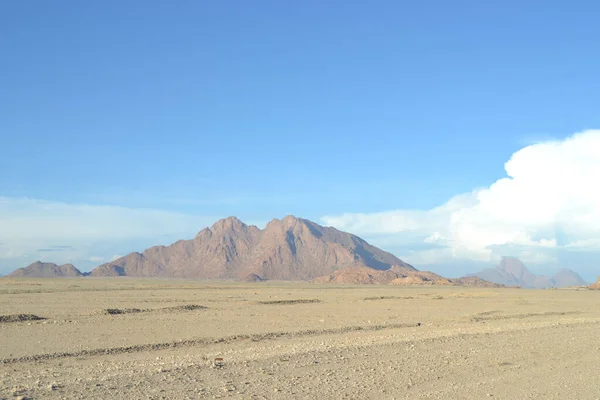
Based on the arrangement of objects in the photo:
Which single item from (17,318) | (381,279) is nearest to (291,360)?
(17,318)

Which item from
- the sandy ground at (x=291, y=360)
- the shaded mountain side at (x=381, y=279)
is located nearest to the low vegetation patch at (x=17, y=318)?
the sandy ground at (x=291, y=360)

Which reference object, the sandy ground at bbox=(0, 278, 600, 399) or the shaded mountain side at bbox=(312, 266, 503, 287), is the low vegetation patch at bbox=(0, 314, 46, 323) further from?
the shaded mountain side at bbox=(312, 266, 503, 287)

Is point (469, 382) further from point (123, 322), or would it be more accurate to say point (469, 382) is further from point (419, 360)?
point (123, 322)

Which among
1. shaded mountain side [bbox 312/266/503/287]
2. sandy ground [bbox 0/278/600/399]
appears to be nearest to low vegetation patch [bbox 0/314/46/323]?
sandy ground [bbox 0/278/600/399]

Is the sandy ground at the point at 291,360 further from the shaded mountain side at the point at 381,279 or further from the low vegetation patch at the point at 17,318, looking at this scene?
the shaded mountain side at the point at 381,279

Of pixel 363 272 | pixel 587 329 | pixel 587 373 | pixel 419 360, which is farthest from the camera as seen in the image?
pixel 363 272

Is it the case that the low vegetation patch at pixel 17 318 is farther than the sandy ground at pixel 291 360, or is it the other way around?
the low vegetation patch at pixel 17 318

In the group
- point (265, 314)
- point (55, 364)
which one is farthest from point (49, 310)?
point (55, 364)

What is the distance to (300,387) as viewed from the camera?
440 inches

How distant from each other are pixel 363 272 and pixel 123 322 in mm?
126683

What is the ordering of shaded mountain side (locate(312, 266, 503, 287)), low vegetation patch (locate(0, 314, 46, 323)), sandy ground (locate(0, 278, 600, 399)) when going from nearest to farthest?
1. sandy ground (locate(0, 278, 600, 399))
2. low vegetation patch (locate(0, 314, 46, 323))
3. shaded mountain side (locate(312, 266, 503, 287))

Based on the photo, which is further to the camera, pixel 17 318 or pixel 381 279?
pixel 381 279

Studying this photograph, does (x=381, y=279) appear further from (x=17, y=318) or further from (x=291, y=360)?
(x=291, y=360)

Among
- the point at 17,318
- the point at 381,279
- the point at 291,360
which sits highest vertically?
the point at 381,279
